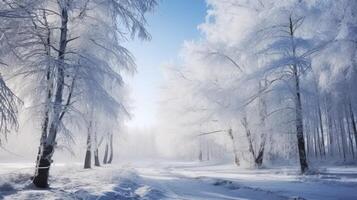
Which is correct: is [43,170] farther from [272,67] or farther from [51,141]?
[272,67]

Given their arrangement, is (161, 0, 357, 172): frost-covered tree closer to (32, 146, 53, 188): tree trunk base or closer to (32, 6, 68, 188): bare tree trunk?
(32, 6, 68, 188): bare tree trunk

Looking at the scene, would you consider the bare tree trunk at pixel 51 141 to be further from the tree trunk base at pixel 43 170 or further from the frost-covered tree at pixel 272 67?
the frost-covered tree at pixel 272 67

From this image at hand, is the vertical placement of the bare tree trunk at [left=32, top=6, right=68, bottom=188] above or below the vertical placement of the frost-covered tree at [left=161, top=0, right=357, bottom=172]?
below

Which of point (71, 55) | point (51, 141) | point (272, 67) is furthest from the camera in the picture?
point (272, 67)

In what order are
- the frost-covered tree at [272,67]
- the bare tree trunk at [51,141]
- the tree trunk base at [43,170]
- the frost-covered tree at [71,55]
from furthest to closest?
the frost-covered tree at [272,67] → the tree trunk base at [43,170] → the bare tree trunk at [51,141] → the frost-covered tree at [71,55]

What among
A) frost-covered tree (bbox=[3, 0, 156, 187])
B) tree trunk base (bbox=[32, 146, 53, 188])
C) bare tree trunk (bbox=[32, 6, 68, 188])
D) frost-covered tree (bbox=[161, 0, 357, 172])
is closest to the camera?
frost-covered tree (bbox=[3, 0, 156, 187])

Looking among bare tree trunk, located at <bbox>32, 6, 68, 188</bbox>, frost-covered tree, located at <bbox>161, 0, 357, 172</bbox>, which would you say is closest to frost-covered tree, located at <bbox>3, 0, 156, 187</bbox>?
bare tree trunk, located at <bbox>32, 6, 68, 188</bbox>

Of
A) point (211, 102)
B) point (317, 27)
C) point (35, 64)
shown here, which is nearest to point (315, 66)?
point (317, 27)

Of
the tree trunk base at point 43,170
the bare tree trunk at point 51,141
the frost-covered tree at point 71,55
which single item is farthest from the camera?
the tree trunk base at point 43,170

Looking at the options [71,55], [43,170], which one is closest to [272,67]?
[71,55]

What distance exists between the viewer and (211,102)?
23.4 meters

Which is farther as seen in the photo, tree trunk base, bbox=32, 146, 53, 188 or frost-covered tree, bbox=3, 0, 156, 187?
tree trunk base, bbox=32, 146, 53, 188

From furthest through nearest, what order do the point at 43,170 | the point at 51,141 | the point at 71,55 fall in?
the point at 71,55 < the point at 43,170 < the point at 51,141

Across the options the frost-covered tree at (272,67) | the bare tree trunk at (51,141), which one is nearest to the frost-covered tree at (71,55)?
the bare tree trunk at (51,141)
